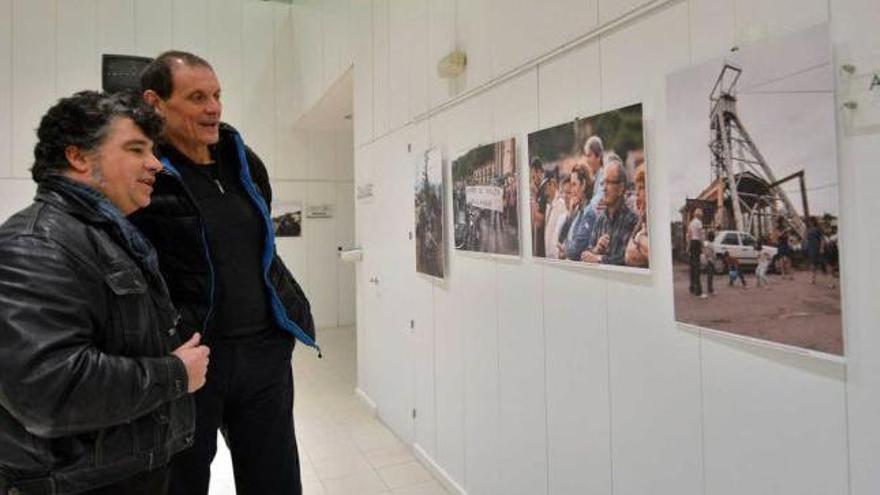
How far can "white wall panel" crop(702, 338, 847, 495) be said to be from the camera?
1165mm

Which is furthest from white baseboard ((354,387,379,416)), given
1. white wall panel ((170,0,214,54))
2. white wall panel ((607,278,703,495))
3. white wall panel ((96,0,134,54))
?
white wall panel ((96,0,134,54))

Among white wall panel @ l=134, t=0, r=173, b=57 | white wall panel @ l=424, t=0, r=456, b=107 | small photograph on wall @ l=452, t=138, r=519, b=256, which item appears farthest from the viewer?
white wall panel @ l=134, t=0, r=173, b=57

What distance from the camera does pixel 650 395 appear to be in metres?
1.61

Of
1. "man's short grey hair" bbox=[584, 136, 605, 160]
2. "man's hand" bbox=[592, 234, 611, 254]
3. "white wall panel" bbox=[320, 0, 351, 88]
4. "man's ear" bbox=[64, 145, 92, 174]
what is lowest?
"man's hand" bbox=[592, 234, 611, 254]

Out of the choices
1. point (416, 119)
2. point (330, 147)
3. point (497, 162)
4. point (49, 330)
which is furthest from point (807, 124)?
point (330, 147)

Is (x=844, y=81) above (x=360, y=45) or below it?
below

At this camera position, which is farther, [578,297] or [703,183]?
[578,297]

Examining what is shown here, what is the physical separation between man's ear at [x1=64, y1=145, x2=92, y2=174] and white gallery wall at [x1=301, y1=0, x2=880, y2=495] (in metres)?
1.41

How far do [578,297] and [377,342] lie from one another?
2364 millimetres

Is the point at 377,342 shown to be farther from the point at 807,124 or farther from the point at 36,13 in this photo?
the point at 36,13

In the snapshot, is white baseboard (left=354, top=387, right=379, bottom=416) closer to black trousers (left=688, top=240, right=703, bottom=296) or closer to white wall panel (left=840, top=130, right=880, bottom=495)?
black trousers (left=688, top=240, right=703, bottom=296)

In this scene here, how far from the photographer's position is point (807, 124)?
3.81 ft

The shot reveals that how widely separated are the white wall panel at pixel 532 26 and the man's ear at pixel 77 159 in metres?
1.48

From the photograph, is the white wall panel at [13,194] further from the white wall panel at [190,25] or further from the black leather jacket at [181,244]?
the black leather jacket at [181,244]
